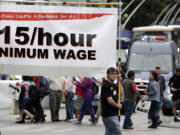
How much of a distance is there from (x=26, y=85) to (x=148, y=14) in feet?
172

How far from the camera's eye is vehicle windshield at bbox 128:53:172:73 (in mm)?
27891

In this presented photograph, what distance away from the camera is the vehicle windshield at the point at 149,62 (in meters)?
27.9

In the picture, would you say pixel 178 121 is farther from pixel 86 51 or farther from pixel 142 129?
pixel 86 51

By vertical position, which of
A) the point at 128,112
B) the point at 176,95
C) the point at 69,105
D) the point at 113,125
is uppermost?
the point at 176,95

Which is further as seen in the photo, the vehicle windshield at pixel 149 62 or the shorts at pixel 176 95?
the vehicle windshield at pixel 149 62

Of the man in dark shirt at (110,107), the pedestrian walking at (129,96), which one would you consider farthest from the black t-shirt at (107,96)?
the pedestrian walking at (129,96)

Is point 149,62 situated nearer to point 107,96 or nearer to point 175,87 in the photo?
point 175,87

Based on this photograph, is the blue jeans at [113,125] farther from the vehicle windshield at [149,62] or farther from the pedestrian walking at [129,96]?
the vehicle windshield at [149,62]

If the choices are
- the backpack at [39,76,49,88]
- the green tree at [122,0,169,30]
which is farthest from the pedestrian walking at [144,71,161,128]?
the green tree at [122,0,169,30]

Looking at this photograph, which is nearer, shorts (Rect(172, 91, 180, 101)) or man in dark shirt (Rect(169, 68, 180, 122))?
man in dark shirt (Rect(169, 68, 180, 122))

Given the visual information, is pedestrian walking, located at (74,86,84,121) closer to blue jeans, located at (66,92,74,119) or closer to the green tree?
blue jeans, located at (66,92,74,119)

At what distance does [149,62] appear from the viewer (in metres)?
28.0

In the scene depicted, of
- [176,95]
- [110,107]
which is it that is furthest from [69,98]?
[110,107]

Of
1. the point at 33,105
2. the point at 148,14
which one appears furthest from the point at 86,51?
the point at 148,14
